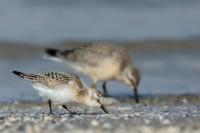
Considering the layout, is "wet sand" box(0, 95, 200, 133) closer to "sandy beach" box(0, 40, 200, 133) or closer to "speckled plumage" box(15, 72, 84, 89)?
"sandy beach" box(0, 40, 200, 133)

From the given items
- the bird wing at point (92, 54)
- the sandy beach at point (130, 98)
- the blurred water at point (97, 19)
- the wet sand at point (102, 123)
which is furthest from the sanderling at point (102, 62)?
the blurred water at point (97, 19)

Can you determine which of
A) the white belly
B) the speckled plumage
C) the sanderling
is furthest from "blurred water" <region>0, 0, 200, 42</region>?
the white belly

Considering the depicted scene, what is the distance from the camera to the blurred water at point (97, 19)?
72.8 ft

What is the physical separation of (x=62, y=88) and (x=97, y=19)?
1338cm

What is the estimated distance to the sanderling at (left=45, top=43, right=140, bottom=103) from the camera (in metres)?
14.8

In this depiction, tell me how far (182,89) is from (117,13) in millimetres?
9978

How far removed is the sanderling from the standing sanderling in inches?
152

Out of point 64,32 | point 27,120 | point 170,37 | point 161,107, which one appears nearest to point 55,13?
point 64,32

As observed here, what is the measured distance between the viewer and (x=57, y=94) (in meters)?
10.3

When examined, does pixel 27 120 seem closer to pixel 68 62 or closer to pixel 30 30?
pixel 68 62

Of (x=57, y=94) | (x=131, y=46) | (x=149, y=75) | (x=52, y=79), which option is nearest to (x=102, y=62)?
(x=149, y=75)

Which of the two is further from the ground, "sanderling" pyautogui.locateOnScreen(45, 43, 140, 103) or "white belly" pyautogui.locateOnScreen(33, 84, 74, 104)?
"sanderling" pyautogui.locateOnScreen(45, 43, 140, 103)

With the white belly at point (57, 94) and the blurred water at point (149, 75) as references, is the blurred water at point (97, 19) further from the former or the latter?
the white belly at point (57, 94)

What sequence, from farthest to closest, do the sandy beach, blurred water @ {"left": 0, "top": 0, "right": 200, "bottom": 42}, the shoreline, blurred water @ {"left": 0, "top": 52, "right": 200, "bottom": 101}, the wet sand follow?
blurred water @ {"left": 0, "top": 0, "right": 200, "bottom": 42}, the shoreline, blurred water @ {"left": 0, "top": 52, "right": 200, "bottom": 101}, the sandy beach, the wet sand
